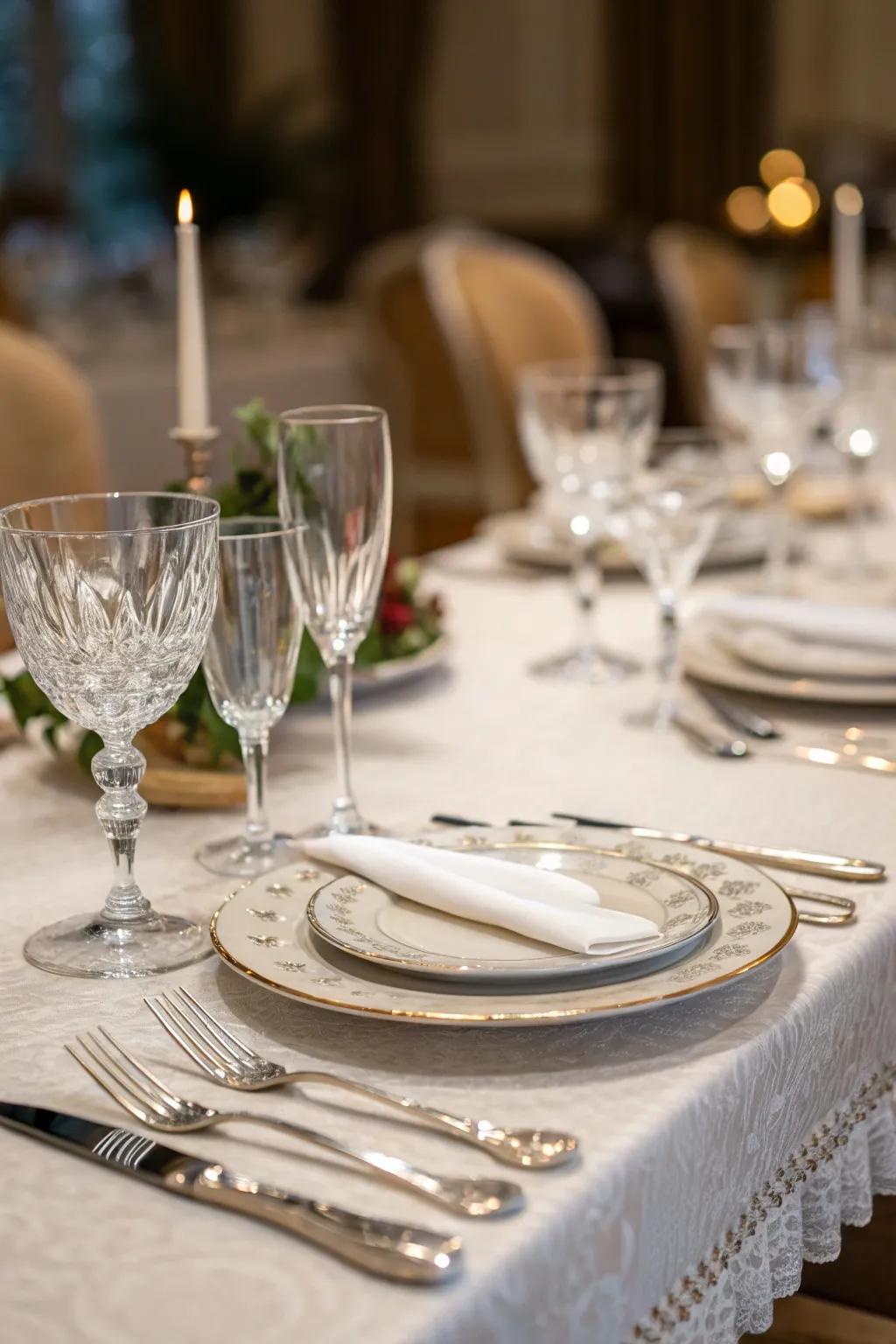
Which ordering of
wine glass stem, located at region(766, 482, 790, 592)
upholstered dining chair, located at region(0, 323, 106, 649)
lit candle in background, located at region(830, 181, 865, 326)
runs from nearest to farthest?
1. wine glass stem, located at region(766, 482, 790, 592)
2. upholstered dining chair, located at region(0, 323, 106, 649)
3. lit candle in background, located at region(830, 181, 865, 326)

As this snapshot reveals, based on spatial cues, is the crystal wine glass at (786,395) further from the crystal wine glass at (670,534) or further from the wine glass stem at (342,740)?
the wine glass stem at (342,740)

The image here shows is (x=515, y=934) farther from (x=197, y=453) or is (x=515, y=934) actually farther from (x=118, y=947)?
(x=197, y=453)

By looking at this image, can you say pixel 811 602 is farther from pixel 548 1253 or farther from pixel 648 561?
pixel 548 1253

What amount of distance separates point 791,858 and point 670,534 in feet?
1.03

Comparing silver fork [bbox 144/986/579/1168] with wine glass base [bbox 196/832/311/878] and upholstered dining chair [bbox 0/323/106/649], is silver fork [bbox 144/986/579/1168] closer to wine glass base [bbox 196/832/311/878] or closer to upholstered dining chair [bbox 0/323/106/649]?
wine glass base [bbox 196/832/311/878]

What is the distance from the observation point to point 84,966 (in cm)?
68

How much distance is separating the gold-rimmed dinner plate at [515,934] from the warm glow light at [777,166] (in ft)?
19.5

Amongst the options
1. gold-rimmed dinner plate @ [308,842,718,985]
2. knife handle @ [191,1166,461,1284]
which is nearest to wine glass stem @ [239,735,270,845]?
gold-rimmed dinner plate @ [308,842,718,985]

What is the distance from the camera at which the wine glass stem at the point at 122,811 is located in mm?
700

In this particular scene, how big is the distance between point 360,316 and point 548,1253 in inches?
104

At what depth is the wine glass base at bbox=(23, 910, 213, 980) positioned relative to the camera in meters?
0.68

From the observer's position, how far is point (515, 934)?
65 centimetres

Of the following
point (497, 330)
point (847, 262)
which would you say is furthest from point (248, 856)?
point (497, 330)

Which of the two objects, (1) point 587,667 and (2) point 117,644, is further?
(1) point 587,667
